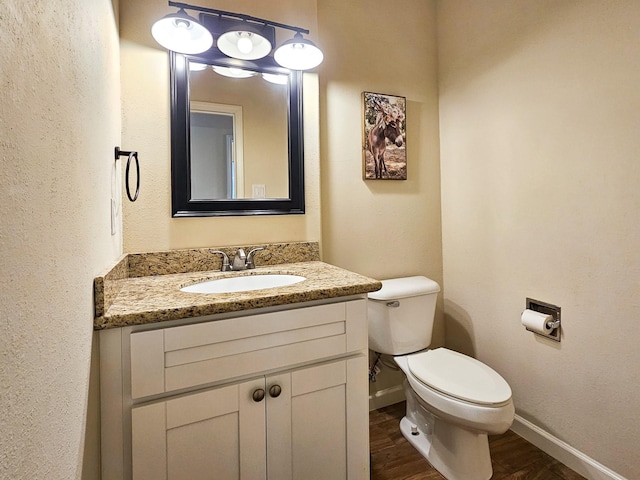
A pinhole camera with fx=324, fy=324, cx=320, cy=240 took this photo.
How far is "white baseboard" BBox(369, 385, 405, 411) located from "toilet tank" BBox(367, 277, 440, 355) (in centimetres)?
43

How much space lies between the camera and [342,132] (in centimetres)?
184

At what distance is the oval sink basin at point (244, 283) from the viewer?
1.35m

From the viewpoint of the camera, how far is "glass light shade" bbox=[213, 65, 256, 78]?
60.4 inches

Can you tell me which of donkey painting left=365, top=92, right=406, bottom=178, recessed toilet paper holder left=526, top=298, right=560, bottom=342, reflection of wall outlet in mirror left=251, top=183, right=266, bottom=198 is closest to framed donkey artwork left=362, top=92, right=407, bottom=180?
donkey painting left=365, top=92, right=406, bottom=178

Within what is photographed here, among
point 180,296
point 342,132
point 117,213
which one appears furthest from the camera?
point 342,132

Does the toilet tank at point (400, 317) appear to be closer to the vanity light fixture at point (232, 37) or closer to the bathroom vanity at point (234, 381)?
the bathroom vanity at point (234, 381)

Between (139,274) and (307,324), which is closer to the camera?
(307,324)

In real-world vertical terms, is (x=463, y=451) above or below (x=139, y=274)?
below

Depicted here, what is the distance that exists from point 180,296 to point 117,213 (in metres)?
0.47

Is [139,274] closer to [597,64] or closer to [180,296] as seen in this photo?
[180,296]

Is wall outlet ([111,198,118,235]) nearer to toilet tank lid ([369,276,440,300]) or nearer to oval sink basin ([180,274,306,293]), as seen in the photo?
oval sink basin ([180,274,306,293])

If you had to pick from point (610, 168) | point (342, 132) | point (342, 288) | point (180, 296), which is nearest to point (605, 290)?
point (610, 168)

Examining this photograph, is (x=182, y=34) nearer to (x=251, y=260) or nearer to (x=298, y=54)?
(x=298, y=54)

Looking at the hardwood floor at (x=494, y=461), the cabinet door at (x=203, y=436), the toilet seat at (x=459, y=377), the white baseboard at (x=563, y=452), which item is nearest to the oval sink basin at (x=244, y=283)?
the cabinet door at (x=203, y=436)
